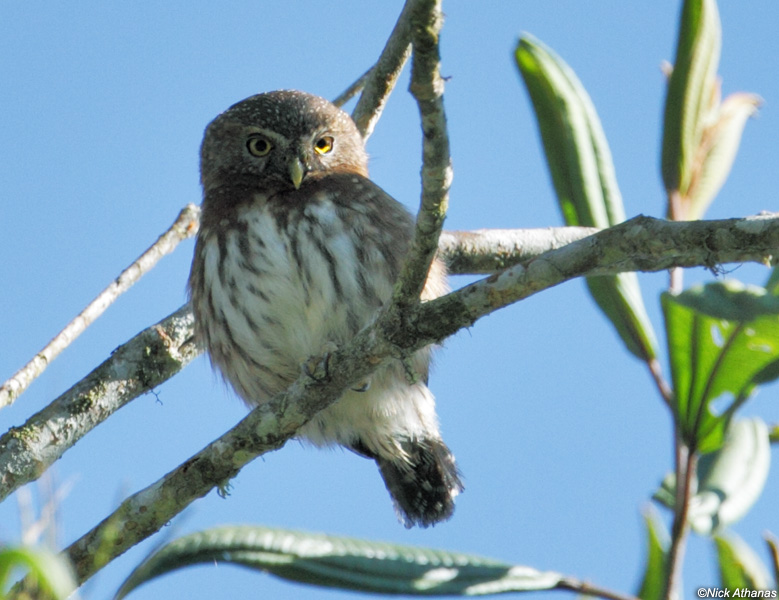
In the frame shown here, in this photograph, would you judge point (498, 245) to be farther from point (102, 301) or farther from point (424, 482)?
point (102, 301)

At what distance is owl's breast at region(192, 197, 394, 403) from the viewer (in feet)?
13.7

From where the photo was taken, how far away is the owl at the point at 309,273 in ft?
13.8

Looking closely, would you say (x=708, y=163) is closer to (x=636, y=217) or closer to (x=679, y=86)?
(x=679, y=86)

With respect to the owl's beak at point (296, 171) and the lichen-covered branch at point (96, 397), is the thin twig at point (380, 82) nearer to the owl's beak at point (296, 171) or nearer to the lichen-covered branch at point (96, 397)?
the owl's beak at point (296, 171)

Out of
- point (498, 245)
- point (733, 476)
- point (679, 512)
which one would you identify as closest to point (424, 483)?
point (498, 245)

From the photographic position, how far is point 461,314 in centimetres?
303

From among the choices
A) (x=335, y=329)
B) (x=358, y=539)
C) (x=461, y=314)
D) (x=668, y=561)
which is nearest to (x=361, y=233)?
(x=335, y=329)

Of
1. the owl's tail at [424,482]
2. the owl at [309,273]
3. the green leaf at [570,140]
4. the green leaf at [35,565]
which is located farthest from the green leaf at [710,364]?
the owl's tail at [424,482]

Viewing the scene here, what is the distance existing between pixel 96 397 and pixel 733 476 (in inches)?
110

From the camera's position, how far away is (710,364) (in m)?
2.51

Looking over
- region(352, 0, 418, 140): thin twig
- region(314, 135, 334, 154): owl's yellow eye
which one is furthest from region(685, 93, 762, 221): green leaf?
region(314, 135, 334, 154): owl's yellow eye

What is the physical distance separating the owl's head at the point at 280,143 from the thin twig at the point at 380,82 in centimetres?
22

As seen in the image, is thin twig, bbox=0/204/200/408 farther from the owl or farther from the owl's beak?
the owl's beak

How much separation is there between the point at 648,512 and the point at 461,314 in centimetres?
89
